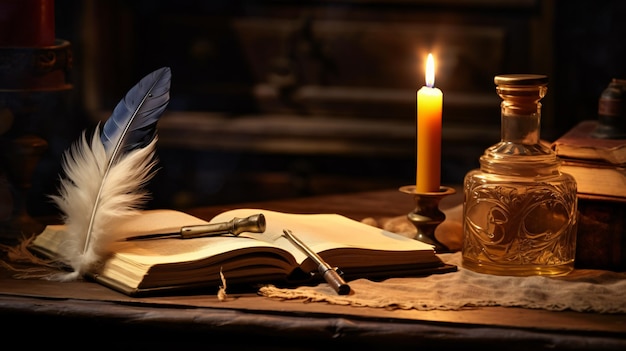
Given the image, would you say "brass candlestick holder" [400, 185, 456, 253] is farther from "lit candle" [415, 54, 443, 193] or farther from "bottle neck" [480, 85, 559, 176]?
"bottle neck" [480, 85, 559, 176]

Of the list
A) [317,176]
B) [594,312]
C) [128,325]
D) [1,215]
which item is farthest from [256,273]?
[317,176]

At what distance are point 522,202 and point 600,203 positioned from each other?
5.4 inches

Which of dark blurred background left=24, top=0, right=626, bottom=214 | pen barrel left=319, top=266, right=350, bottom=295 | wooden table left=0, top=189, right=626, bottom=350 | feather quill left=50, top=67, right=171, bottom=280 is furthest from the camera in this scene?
dark blurred background left=24, top=0, right=626, bottom=214

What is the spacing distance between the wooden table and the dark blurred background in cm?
160

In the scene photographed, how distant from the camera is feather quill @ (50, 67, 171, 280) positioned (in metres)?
1.39

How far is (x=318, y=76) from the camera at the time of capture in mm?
2912

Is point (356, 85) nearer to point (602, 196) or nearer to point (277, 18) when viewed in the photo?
point (277, 18)

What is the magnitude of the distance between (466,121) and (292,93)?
20.0 inches

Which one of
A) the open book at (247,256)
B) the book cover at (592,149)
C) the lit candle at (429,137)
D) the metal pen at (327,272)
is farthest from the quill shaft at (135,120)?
the book cover at (592,149)

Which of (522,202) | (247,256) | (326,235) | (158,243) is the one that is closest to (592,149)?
(522,202)

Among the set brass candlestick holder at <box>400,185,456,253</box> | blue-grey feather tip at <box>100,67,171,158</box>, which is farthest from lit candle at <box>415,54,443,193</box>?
blue-grey feather tip at <box>100,67,171,158</box>

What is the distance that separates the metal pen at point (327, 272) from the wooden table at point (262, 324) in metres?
0.04

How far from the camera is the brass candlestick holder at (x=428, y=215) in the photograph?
1.49 m

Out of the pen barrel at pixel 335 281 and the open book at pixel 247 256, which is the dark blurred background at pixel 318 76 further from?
the pen barrel at pixel 335 281
